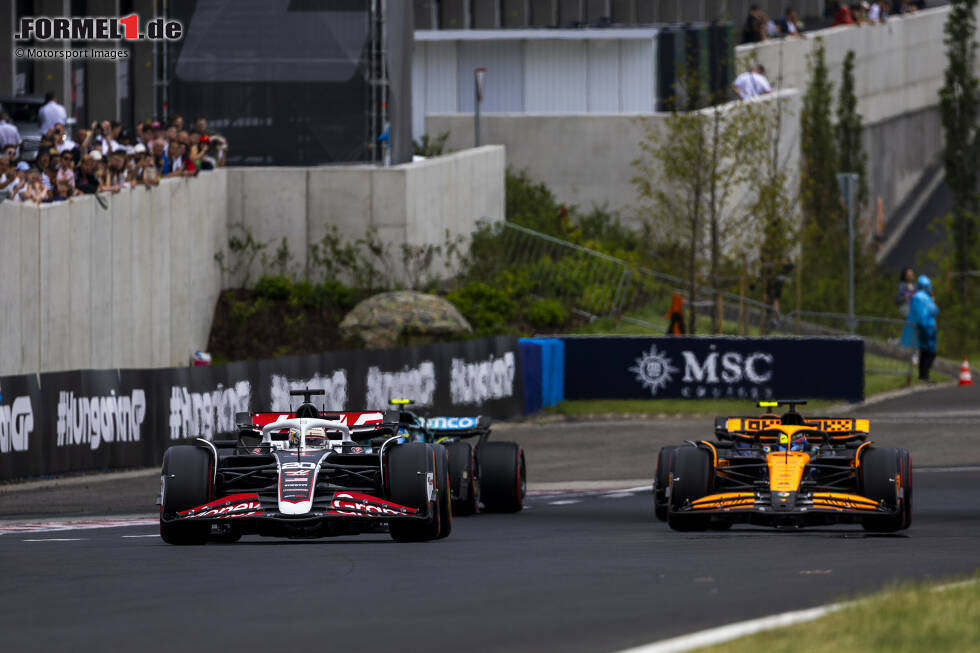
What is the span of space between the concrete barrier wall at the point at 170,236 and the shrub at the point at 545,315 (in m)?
2.72

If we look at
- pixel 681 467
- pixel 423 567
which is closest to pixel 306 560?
pixel 423 567

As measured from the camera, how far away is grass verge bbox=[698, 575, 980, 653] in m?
9.83

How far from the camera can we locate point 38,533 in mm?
19250

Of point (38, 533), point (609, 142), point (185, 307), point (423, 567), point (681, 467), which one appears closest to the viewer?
point (423, 567)

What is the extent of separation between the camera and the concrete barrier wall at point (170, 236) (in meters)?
29.0

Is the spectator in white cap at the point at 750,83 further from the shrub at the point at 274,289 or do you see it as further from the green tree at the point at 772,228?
the shrub at the point at 274,289

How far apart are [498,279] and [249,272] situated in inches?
217

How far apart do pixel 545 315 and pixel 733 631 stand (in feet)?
101

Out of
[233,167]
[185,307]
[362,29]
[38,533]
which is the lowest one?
[38,533]

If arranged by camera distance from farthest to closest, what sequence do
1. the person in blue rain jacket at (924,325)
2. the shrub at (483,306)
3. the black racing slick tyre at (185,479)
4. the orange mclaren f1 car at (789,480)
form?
the shrub at (483,306) < the person in blue rain jacket at (924,325) < the orange mclaren f1 car at (789,480) < the black racing slick tyre at (185,479)

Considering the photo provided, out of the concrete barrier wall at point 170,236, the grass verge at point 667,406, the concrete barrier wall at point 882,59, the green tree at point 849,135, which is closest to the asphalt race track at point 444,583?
the concrete barrier wall at point 170,236

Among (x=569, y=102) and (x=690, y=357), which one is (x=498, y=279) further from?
(x=569, y=102)

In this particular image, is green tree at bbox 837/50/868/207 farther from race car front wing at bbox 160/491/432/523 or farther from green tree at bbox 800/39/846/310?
race car front wing at bbox 160/491/432/523

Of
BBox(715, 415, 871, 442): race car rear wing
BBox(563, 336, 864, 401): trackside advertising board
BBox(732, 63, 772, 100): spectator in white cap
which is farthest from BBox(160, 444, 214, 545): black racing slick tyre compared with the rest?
BBox(732, 63, 772, 100): spectator in white cap
